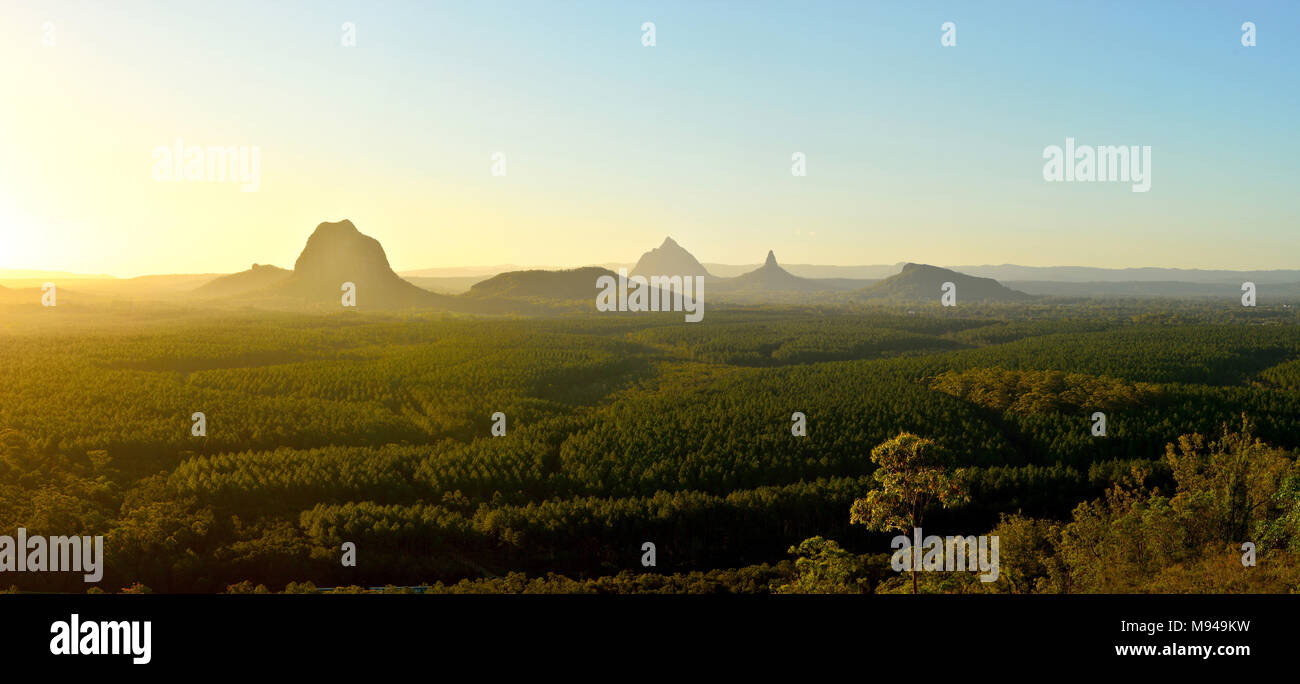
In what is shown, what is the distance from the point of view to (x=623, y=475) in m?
71.4

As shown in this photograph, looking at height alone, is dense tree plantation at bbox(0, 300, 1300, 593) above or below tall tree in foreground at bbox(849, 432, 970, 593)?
below

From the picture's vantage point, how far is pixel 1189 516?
40.0 metres

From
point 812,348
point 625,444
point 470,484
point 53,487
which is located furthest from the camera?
point 812,348

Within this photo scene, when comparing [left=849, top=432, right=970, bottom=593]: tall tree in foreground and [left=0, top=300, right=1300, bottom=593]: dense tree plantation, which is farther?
[left=0, top=300, right=1300, bottom=593]: dense tree plantation

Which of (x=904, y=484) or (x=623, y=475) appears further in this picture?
(x=623, y=475)

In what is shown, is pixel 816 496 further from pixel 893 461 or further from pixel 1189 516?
pixel 893 461

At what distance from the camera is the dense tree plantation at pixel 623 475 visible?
137 feet

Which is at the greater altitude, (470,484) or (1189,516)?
(1189,516)

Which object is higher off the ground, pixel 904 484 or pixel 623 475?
pixel 904 484

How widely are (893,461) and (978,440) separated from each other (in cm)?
6952

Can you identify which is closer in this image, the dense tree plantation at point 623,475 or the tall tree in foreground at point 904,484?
the tall tree in foreground at point 904,484

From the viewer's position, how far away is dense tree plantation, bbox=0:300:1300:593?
41906 mm

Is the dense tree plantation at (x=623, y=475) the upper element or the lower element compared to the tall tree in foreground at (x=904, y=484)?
lower
